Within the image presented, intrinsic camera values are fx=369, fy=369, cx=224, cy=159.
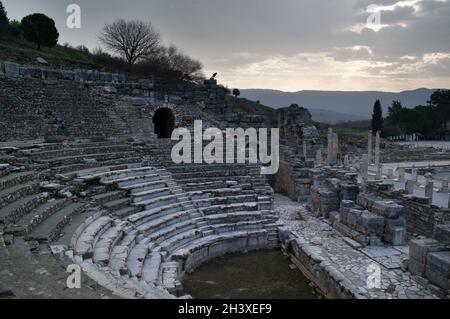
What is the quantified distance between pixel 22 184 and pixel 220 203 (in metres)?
5.48

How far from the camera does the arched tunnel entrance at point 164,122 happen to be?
57.6ft

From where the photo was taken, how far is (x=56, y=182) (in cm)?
941

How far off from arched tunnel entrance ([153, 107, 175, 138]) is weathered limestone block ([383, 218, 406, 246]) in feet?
34.0

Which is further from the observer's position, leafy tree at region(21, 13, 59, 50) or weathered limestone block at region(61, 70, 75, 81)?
leafy tree at region(21, 13, 59, 50)

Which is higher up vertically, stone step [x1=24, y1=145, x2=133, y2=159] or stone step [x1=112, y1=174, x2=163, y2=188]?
stone step [x1=24, y1=145, x2=133, y2=159]

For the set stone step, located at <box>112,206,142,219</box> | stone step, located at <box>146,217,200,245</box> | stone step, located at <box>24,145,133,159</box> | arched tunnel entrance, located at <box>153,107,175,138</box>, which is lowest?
stone step, located at <box>146,217,200,245</box>

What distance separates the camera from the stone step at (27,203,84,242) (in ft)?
21.2

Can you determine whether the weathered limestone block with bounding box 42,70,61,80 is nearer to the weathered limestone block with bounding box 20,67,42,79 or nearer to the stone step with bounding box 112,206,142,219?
the weathered limestone block with bounding box 20,67,42,79

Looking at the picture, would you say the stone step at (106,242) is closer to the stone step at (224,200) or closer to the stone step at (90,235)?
the stone step at (90,235)

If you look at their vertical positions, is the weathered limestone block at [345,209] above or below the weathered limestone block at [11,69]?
below

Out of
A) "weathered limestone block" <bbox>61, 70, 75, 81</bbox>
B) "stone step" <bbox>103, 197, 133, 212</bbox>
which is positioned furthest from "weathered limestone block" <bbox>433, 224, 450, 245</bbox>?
"weathered limestone block" <bbox>61, 70, 75, 81</bbox>

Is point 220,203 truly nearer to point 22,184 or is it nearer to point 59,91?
point 22,184

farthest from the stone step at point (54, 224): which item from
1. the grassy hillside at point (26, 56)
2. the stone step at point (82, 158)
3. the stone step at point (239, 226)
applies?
the grassy hillside at point (26, 56)

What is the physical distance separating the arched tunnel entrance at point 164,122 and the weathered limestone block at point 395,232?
10350mm
